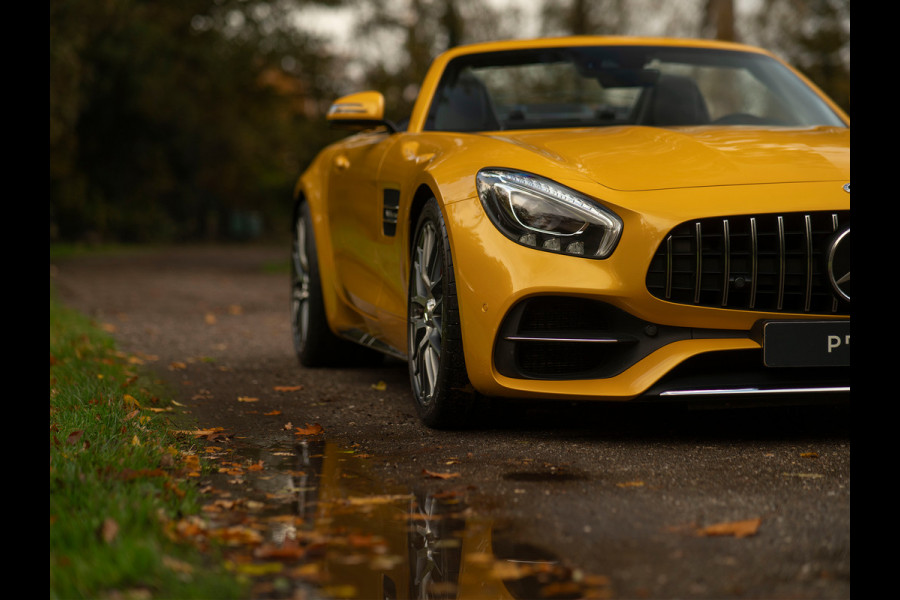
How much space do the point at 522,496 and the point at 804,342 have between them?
1113mm

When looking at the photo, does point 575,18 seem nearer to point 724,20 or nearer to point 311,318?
point 724,20

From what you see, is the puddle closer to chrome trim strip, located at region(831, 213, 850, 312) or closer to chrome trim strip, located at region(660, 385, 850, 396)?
chrome trim strip, located at region(660, 385, 850, 396)

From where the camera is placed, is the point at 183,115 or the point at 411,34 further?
the point at 183,115

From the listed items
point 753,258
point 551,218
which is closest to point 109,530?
point 551,218

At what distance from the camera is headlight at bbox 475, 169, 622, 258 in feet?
12.3

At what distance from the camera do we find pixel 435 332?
13.9ft

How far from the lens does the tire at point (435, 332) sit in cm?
400

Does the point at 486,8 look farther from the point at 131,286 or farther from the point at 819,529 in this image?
the point at 819,529

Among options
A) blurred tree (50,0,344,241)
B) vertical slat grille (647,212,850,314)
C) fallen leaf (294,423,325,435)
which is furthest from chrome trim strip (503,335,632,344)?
blurred tree (50,0,344,241)

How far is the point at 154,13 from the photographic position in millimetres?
25594

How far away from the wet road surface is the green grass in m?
0.12

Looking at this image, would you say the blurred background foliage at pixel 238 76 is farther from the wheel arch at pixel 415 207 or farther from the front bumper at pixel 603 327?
the front bumper at pixel 603 327

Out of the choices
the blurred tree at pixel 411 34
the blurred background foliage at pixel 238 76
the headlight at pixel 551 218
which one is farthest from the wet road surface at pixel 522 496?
the blurred tree at pixel 411 34

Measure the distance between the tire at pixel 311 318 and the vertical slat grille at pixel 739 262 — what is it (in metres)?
2.68
